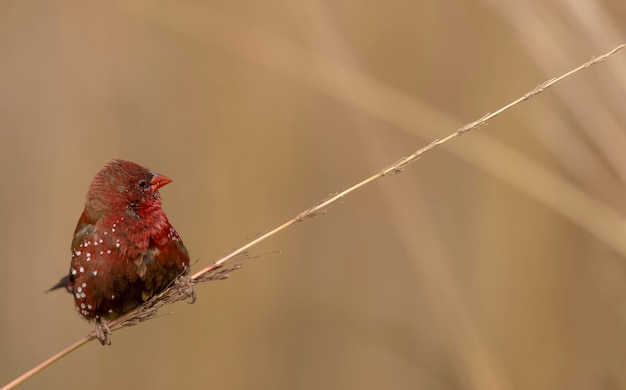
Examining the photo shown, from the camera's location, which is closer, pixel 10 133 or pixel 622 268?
pixel 622 268

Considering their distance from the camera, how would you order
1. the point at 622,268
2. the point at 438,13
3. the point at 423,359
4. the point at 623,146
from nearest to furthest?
the point at 623,146 < the point at 622,268 < the point at 423,359 < the point at 438,13

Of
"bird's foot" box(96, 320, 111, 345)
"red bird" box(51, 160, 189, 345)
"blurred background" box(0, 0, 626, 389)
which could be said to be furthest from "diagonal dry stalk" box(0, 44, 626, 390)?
"blurred background" box(0, 0, 626, 389)

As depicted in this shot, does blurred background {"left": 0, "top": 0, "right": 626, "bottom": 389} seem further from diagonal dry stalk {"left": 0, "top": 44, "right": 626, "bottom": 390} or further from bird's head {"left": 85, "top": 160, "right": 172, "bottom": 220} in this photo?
diagonal dry stalk {"left": 0, "top": 44, "right": 626, "bottom": 390}

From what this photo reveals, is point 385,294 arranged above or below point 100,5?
below

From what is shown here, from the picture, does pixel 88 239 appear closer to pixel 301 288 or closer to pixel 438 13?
pixel 301 288

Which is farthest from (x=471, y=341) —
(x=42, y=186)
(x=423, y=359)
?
(x=42, y=186)

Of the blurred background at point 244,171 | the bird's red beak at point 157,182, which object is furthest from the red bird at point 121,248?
the blurred background at point 244,171
